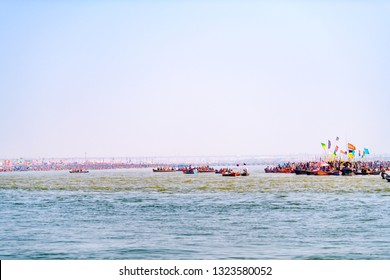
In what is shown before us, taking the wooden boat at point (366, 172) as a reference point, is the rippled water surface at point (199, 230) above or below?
below

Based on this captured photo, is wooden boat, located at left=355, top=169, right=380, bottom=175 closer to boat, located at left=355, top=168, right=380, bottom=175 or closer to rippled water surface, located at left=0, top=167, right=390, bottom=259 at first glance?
boat, located at left=355, top=168, right=380, bottom=175

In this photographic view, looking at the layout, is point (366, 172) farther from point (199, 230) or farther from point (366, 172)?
point (199, 230)

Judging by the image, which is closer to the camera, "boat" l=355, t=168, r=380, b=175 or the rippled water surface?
the rippled water surface

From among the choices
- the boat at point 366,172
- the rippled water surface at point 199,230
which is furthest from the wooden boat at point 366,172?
the rippled water surface at point 199,230

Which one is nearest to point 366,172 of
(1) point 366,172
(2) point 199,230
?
(1) point 366,172

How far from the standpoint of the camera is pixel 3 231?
1911 centimetres

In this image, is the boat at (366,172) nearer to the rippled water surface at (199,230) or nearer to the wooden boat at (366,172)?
the wooden boat at (366,172)

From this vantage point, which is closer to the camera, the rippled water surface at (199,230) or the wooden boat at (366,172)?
the rippled water surface at (199,230)

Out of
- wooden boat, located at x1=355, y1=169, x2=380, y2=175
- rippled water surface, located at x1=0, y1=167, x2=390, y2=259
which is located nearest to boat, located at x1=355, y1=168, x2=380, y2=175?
wooden boat, located at x1=355, y1=169, x2=380, y2=175

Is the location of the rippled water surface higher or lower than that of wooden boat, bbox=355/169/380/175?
lower

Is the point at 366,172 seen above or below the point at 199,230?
above

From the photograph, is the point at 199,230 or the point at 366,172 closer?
the point at 199,230

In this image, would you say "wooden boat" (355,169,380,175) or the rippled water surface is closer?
the rippled water surface
